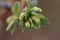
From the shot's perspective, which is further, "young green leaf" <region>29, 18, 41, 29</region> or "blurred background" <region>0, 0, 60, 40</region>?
"blurred background" <region>0, 0, 60, 40</region>

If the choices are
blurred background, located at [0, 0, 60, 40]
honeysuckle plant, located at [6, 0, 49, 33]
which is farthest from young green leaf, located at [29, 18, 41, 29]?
blurred background, located at [0, 0, 60, 40]

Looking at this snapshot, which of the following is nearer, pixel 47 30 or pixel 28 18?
pixel 28 18

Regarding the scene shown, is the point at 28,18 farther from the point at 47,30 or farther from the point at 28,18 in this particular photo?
the point at 47,30

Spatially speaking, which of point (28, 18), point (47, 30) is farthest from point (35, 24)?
point (47, 30)

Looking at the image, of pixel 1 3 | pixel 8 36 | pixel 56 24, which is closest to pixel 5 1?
pixel 1 3

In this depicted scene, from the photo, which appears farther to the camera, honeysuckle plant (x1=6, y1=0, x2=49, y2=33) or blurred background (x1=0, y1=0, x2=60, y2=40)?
blurred background (x1=0, y1=0, x2=60, y2=40)

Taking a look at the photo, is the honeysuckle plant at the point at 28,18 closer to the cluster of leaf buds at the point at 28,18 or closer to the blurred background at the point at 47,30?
the cluster of leaf buds at the point at 28,18

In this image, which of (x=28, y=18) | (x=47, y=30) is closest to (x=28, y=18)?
(x=28, y=18)

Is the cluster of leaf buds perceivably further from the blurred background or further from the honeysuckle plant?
the blurred background

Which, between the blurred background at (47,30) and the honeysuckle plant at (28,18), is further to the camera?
the blurred background at (47,30)

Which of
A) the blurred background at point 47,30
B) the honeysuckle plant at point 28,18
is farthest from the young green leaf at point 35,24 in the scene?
the blurred background at point 47,30

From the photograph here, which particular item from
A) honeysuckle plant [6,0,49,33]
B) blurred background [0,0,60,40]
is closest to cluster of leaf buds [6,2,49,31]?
honeysuckle plant [6,0,49,33]

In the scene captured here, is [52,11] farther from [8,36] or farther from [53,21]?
[8,36]
